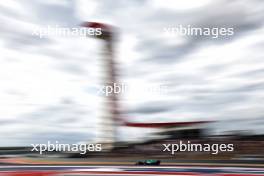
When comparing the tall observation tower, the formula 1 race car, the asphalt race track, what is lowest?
the asphalt race track

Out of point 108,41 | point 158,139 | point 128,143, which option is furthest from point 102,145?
point 108,41

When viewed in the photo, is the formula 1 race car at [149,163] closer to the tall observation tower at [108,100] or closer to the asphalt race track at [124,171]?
the asphalt race track at [124,171]
